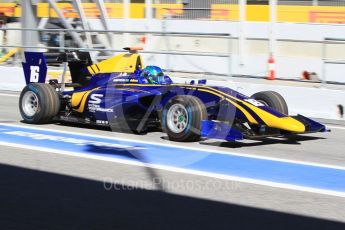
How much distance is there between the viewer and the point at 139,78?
10.4m

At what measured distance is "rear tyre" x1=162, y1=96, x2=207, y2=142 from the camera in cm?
902

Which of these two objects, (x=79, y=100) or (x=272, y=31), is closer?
(x=79, y=100)

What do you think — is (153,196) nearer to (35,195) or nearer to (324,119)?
(35,195)

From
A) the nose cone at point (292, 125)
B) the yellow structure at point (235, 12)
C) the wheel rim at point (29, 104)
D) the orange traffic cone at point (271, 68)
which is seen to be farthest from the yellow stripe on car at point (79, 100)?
the yellow structure at point (235, 12)

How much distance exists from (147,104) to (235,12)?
37.5 feet

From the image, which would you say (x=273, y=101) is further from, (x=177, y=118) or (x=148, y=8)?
(x=148, y=8)

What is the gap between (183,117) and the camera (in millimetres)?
9250

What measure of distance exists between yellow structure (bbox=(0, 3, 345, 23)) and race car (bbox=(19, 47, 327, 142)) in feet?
31.2

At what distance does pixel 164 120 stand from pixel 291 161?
2.19 m

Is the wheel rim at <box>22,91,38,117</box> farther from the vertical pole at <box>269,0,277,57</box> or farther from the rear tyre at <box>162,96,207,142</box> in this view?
the vertical pole at <box>269,0,277,57</box>

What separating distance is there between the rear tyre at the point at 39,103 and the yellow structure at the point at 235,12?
10545mm

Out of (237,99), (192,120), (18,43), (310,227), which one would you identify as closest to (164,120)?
(192,120)

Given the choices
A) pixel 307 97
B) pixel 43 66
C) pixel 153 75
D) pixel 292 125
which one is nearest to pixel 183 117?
pixel 153 75

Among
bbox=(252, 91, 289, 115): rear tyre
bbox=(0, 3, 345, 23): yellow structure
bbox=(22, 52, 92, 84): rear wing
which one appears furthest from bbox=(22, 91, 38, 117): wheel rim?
bbox=(0, 3, 345, 23): yellow structure
